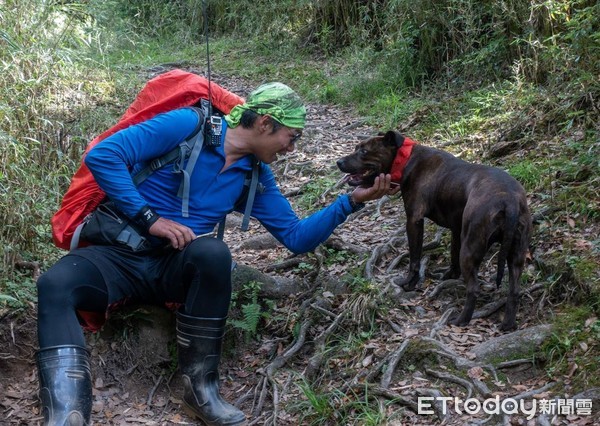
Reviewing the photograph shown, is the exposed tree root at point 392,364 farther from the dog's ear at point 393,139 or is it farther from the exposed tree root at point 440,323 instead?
the dog's ear at point 393,139

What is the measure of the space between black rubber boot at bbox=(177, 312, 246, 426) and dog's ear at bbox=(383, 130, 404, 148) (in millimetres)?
2062

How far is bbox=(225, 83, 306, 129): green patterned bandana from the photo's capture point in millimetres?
4176

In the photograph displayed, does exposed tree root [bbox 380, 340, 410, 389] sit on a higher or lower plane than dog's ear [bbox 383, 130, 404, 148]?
lower

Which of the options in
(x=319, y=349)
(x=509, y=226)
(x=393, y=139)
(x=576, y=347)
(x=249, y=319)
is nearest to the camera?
(x=576, y=347)

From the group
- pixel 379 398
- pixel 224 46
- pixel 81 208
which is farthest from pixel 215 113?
pixel 224 46

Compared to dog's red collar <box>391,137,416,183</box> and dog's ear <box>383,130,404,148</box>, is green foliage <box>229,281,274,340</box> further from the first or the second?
dog's ear <box>383,130,404,148</box>

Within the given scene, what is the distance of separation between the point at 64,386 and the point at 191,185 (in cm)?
130

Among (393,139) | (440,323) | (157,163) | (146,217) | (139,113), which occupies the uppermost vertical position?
(139,113)

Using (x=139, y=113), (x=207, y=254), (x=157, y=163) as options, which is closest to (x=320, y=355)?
(x=207, y=254)

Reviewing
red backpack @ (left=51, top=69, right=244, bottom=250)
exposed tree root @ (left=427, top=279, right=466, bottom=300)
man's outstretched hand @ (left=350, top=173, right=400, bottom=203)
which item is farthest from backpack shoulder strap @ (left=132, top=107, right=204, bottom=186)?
exposed tree root @ (left=427, top=279, right=466, bottom=300)

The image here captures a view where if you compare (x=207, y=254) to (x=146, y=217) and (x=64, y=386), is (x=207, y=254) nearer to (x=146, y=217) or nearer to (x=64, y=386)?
(x=146, y=217)

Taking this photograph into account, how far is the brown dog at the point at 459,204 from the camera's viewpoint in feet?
14.6

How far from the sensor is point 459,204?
195 inches

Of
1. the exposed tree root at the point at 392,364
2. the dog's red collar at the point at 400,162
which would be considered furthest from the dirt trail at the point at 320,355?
the dog's red collar at the point at 400,162
